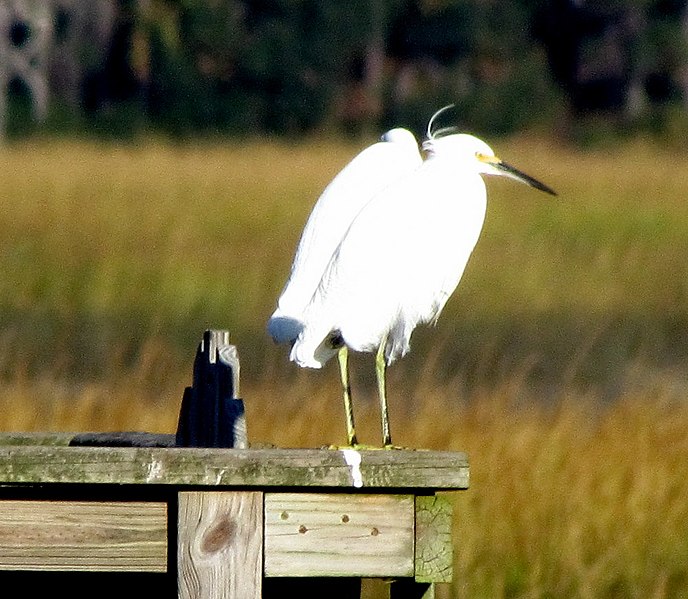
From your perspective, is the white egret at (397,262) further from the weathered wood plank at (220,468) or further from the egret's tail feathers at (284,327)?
the weathered wood plank at (220,468)

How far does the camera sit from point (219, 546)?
75.0 inches

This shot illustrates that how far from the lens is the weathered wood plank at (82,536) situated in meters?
1.93

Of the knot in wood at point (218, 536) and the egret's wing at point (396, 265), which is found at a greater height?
the egret's wing at point (396, 265)

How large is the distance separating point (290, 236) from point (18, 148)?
6.64 metres

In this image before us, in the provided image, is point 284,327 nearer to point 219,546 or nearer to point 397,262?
point 397,262

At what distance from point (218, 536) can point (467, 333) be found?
26.6 feet

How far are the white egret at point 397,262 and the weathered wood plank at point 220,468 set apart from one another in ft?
3.57

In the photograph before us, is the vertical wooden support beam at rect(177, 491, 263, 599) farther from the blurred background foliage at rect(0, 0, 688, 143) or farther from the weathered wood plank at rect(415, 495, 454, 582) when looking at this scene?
the blurred background foliage at rect(0, 0, 688, 143)

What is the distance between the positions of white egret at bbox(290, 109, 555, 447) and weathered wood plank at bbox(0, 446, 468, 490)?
109 centimetres

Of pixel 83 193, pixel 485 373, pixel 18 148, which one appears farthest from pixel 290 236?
pixel 18 148

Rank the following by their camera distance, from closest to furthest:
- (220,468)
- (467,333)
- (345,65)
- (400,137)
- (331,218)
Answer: (220,468)
(331,218)
(400,137)
(467,333)
(345,65)

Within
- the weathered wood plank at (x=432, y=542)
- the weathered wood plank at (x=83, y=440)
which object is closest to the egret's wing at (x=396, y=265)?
the weathered wood plank at (x=83, y=440)

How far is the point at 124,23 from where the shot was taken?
27656 mm

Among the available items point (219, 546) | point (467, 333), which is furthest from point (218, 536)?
point (467, 333)
